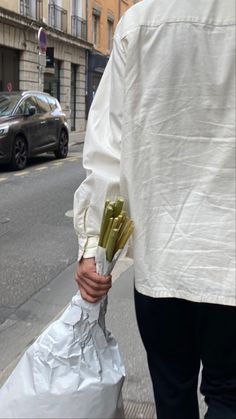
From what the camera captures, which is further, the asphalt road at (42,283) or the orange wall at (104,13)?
the orange wall at (104,13)

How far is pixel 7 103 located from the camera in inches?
488

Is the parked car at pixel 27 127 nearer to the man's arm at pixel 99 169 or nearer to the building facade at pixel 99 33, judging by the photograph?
the man's arm at pixel 99 169

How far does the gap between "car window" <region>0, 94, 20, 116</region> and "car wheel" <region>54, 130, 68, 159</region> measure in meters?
2.10

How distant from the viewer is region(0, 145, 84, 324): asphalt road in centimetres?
477

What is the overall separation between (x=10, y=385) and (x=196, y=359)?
550 mm

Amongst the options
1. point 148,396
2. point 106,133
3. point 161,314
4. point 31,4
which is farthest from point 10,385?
point 31,4

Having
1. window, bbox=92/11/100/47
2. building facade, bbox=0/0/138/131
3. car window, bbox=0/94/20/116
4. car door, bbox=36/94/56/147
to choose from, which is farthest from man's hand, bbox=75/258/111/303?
window, bbox=92/11/100/47

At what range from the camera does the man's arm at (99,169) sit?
166 centimetres

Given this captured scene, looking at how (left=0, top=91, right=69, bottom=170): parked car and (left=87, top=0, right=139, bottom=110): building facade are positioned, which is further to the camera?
(left=87, top=0, right=139, bottom=110): building facade

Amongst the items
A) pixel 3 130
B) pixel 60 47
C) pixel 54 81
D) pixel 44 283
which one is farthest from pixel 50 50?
pixel 44 283

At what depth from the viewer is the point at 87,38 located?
29.9m

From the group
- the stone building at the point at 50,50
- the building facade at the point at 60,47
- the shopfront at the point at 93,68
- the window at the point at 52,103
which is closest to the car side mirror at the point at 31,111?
the window at the point at 52,103

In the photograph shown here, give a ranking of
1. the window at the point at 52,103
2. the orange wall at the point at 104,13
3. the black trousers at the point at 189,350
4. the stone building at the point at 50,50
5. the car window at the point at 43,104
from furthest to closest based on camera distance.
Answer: the orange wall at the point at 104,13, the stone building at the point at 50,50, the window at the point at 52,103, the car window at the point at 43,104, the black trousers at the point at 189,350

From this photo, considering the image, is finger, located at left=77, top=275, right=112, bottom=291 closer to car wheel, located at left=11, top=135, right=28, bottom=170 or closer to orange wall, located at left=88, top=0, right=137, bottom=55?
car wheel, located at left=11, top=135, right=28, bottom=170
